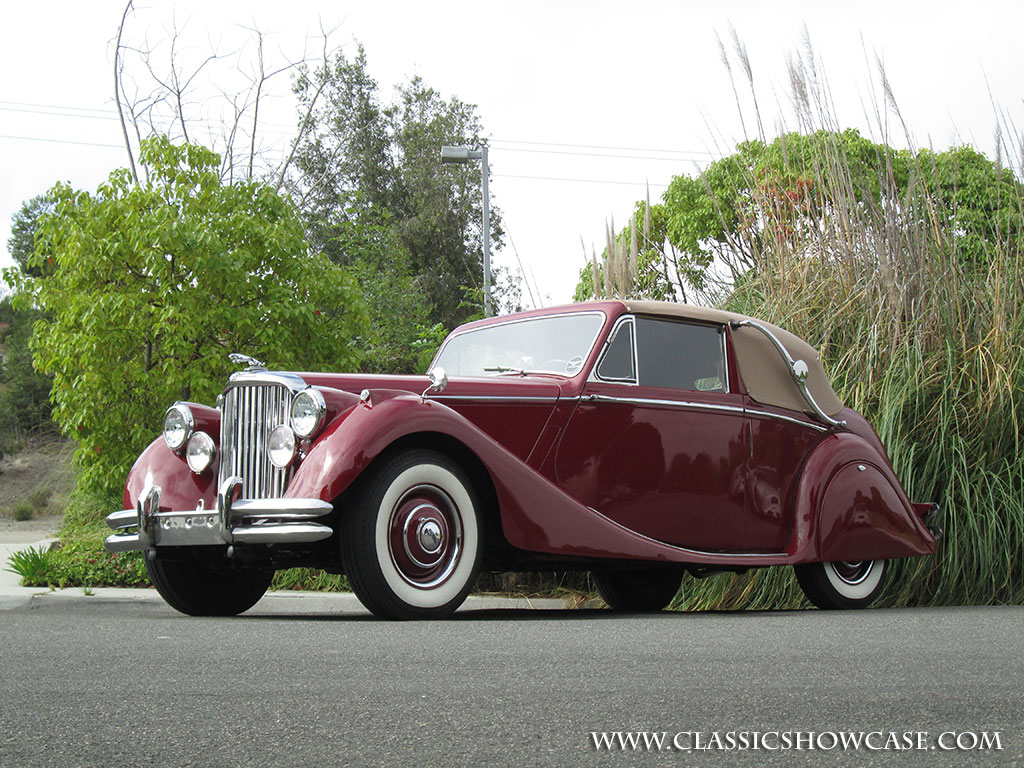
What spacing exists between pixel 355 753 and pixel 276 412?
10.6 feet

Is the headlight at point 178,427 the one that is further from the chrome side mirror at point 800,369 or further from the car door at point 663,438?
the chrome side mirror at point 800,369

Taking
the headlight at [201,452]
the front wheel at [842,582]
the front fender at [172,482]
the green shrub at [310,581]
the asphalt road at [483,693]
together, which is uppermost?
the headlight at [201,452]

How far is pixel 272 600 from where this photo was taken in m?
7.81

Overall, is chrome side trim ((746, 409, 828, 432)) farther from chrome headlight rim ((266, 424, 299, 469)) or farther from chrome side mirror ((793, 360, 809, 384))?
chrome headlight rim ((266, 424, 299, 469))

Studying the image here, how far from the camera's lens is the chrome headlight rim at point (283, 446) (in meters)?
4.99

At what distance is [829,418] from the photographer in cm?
650

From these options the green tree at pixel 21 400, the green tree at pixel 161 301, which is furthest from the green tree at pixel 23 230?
the green tree at pixel 161 301

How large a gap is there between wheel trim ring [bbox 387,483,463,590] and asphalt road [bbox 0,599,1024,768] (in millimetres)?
521

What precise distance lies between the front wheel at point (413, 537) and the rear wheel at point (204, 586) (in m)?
1.34

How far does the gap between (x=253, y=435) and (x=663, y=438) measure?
2.17 m

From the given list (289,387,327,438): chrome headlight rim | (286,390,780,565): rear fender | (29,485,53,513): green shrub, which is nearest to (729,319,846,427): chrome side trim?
(286,390,780,565): rear fender

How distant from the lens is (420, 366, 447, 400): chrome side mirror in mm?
5285

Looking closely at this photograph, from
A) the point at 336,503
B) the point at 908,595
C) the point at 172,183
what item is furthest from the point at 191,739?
the point at 172,183

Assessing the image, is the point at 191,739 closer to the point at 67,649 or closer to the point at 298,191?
the point at 67,649
